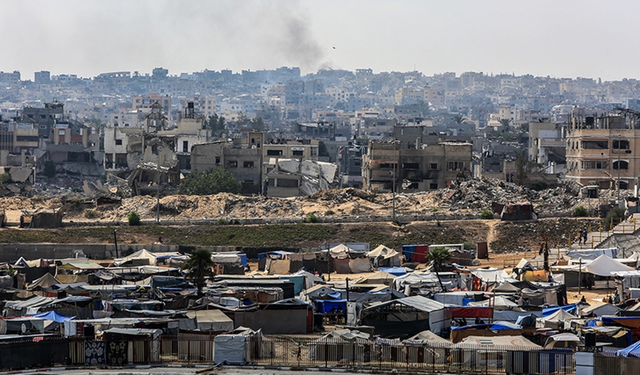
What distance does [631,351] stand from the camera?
85.1ft

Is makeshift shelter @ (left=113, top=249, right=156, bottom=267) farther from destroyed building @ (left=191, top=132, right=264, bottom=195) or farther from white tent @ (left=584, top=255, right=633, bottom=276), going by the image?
destroyed building @ (left=191, top=132, right=264, bottom=195)

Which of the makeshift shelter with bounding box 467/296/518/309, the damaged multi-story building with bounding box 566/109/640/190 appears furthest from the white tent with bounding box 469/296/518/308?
the damaged multi-story building with bounding box 566/109/640/190

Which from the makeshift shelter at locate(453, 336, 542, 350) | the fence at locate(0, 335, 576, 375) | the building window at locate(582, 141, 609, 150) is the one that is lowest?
the fence at locate(0, 335, 576, 375)

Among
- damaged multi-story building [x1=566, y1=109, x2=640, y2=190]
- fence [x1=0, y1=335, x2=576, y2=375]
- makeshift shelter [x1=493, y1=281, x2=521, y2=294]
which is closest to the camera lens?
fence [x1=0, y1=335, x2=576, y2=375]

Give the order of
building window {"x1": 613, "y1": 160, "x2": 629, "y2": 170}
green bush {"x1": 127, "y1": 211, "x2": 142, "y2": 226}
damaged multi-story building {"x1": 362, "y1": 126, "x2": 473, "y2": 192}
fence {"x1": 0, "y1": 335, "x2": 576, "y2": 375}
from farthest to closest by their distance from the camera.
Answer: damaged multi-story building {"x1": 362, "y1": 126, "x2": 473, "y2": 192}
building window {"x1": 613, "y1": 160, "x2": 629, "y2": 170}
green bush {"x1": 127, "y1": 211, "x2": 142, "y2": 226}
fence {"x1": 0, "y1": 335, "x2": 576, "y2": 375}

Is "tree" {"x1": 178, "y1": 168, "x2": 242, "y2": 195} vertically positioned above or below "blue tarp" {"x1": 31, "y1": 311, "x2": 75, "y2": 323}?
above

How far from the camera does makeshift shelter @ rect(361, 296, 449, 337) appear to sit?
31.0m

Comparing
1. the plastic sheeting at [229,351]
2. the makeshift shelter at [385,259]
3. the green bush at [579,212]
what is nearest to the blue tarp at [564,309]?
the plastic sheeting at [229,351]

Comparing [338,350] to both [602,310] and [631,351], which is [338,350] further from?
[602,310]

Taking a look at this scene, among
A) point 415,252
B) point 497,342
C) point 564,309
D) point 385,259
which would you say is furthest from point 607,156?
point 497,342

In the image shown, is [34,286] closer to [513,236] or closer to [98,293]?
[98,293]

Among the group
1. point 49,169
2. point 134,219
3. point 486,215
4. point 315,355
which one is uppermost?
point 49,169

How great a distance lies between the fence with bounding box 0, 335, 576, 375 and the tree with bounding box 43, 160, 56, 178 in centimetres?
7966

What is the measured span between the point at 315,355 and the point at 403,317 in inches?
162
